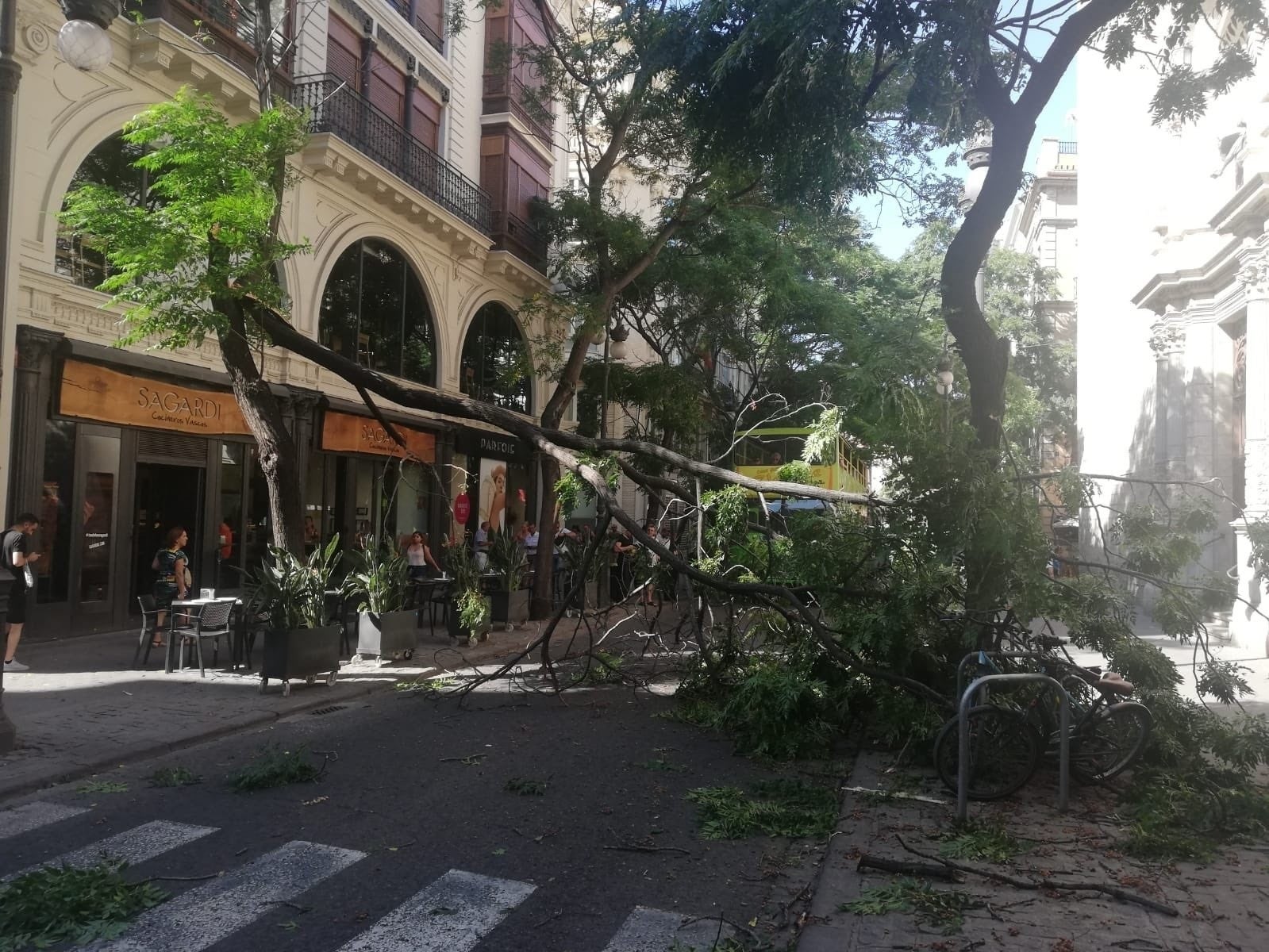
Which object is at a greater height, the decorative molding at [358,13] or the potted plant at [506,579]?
the decorative molding at [358,13]

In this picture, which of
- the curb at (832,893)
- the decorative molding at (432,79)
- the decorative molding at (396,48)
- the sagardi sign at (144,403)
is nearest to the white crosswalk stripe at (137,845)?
the curb at (832,893)

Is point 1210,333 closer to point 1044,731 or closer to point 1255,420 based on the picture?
point 1255,420

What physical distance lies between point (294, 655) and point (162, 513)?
6313 mm

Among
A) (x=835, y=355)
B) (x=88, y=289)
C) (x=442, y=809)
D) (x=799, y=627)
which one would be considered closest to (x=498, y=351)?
(x=835, y=355)

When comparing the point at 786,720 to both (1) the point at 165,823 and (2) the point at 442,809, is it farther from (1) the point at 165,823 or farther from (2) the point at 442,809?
(1) the point at 165,823

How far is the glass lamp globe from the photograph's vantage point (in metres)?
6.94

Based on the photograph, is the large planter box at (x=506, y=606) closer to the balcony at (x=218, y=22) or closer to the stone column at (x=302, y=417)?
the stone column at (x=302, y=417)

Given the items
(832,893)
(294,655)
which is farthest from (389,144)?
(832,893)

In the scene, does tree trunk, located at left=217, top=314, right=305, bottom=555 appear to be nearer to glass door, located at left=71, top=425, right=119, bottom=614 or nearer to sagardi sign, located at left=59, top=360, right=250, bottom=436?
sagardi sign, located at left=59, top=360, right=250, bottom=436

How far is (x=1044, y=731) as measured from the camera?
253 inches

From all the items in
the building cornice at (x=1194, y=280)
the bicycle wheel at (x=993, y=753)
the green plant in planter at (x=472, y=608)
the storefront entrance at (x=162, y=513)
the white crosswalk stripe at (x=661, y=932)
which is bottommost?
the white crosswalk stripe at (x=661, y=932)

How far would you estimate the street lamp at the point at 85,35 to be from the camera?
6.95 meters

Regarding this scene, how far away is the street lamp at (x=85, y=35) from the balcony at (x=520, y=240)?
15.8 m

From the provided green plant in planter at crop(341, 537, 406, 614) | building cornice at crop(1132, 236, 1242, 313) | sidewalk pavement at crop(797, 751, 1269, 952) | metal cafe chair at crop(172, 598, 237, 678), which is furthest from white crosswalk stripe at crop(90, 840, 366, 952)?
building cornice at crop(1132, 236, 1242, 313)
